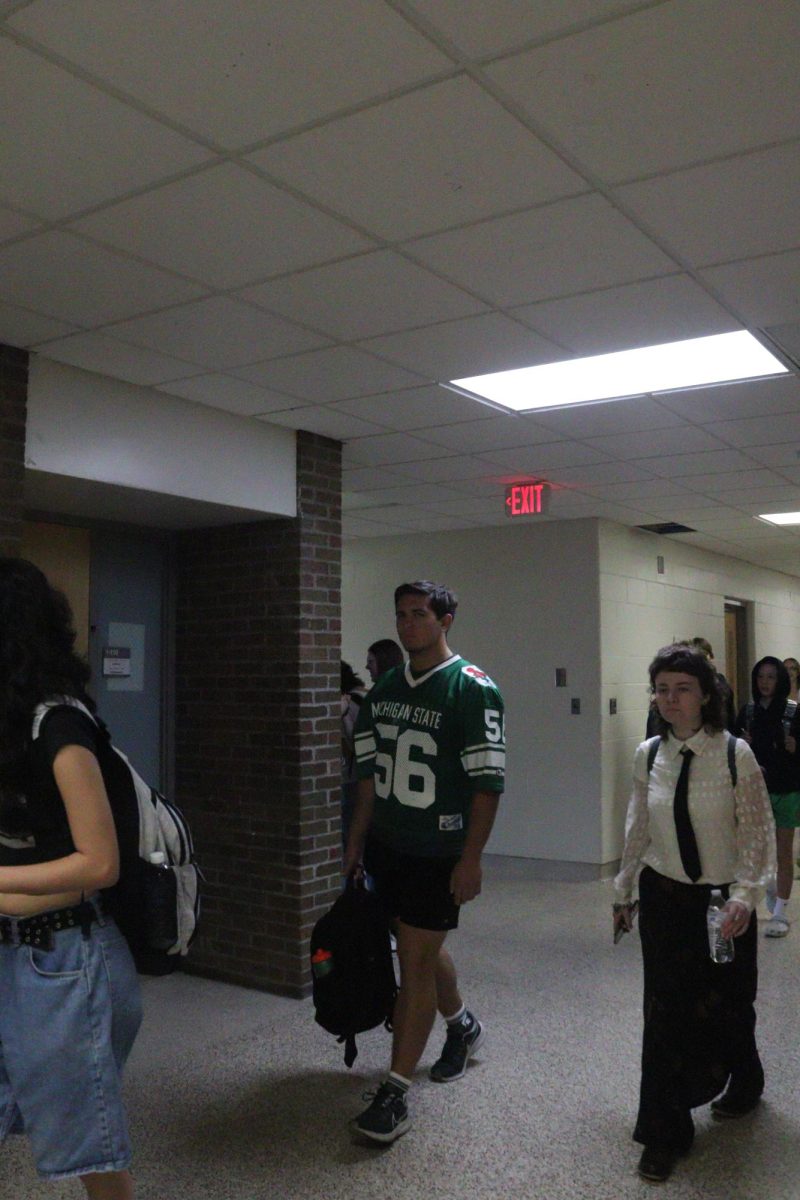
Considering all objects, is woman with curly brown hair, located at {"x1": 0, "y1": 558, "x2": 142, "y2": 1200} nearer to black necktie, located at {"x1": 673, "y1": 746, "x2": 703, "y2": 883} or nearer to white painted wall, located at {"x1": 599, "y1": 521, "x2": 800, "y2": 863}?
black necktie, located at {"x1": 673, "y1": 746, "x2": 703, "y2": 883}

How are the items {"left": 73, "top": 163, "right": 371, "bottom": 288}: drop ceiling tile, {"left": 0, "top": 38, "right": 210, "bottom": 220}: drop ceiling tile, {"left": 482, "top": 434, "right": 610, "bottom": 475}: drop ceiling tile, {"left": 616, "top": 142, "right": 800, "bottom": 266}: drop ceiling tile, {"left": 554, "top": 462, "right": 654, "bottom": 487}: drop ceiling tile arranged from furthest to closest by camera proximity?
{"left": 554, "top": 462, "right": 654, "bottom": 487}: drop ceiling tile
{"left": 482, "top": 434, "right": 610, "bottom": 475}: drop ceiling tile
{"left": 73, "top": 163, "right": 371, "bottom": 288}: drop ceiling tile
{"left": 616, "top": 142, "right": 800, "bottom": 266}: drop ceiling tile
{"left": 0, "top": 38, "right": 210, "bottom": 220}: drop ceiling tile

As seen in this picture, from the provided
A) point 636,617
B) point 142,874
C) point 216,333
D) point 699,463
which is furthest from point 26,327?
point 636,617

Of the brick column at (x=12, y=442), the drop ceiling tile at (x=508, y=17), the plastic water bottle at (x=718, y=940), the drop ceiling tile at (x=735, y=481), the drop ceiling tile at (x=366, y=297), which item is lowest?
the plastic water bottle at (x=718, y=940)

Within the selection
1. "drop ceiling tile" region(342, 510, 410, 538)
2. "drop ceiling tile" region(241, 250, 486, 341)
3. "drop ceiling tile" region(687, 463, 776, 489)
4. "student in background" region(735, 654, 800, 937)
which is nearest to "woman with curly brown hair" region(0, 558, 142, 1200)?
"drop ceiling tile" region(241, 250, 486, 341)

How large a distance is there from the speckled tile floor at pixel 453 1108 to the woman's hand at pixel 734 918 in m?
0.74

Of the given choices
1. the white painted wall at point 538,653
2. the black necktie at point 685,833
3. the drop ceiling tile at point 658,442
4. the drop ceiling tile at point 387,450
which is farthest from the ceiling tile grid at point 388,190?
the white painted wall at point 538,653

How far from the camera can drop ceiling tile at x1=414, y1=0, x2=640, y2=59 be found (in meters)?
1.78

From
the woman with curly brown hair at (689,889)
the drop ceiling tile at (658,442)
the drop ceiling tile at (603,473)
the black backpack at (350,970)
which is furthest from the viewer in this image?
the drop ceiling tile at (603,473)

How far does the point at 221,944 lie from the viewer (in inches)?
194

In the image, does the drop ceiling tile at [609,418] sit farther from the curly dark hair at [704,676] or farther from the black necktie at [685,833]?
the black necktie at [685,833]

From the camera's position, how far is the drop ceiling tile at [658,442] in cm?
502

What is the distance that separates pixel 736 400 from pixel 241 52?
10.1ft

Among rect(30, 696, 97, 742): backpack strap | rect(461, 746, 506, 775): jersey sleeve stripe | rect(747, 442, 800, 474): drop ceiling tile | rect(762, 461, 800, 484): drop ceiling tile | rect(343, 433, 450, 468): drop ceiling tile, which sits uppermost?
rect(343, 433, 450, 468): drop ceiling tile

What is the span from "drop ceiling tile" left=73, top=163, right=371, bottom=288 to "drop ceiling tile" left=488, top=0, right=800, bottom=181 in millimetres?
724
